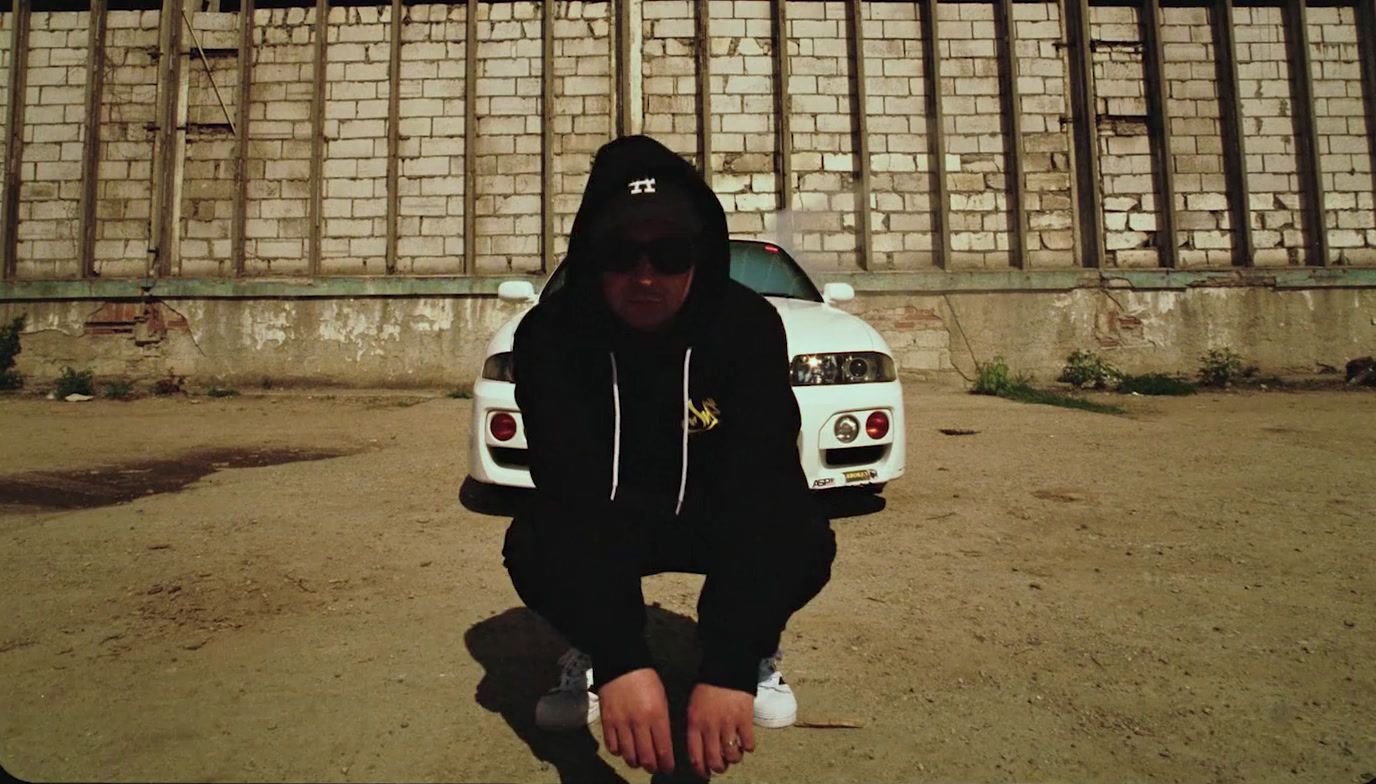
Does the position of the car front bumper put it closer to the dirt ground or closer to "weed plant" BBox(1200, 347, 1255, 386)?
the dirt ground

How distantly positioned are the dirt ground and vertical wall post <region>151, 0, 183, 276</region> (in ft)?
21.2

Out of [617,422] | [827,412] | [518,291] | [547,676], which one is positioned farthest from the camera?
[518,291]

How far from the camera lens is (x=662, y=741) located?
1.09m

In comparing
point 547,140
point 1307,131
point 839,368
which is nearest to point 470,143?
point 547,140

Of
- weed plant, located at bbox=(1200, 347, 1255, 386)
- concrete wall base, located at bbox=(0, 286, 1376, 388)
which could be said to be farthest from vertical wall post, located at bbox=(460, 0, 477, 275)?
weed plant, located at bbox=(1200, 347, 1255, 386)

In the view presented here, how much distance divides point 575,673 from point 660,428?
0.61 m

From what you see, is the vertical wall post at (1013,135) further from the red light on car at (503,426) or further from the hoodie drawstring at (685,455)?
the hoodie drawstring at (685,455)

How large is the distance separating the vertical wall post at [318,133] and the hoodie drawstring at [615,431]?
9165 mm

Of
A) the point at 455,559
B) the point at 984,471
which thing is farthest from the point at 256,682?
the point at 984,471

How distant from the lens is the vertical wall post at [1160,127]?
30.0 ft

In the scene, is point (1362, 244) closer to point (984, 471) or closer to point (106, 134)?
point (984, 471)

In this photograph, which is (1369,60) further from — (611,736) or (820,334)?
(611,736)

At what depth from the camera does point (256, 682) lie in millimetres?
1729

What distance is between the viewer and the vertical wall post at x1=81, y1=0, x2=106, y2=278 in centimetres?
926
